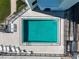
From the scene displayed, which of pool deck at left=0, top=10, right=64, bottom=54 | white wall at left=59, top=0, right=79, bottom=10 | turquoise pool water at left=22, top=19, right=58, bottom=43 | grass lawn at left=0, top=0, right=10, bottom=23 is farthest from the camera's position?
grass lawn at left=0, top=0, right=10, bottom=23

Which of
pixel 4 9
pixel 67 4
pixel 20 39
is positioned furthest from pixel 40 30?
pixel 67 4

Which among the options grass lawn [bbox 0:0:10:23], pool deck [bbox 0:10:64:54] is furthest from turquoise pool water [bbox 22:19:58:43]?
grass lawn [bbox 0:0:10:23]

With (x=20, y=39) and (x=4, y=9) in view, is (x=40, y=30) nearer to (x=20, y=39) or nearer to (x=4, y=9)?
(x=20, y=39)

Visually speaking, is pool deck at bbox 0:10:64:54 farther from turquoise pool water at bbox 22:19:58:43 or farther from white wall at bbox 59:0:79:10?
white wall at bbox 59:0:79:10

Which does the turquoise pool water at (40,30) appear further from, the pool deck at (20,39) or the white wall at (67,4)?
the white wall at (67,4)

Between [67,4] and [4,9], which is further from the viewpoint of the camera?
[4,9]

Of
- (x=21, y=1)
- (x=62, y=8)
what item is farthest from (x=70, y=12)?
(x=21, y=1)
